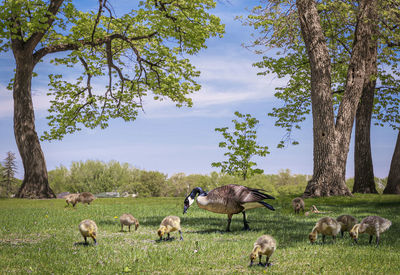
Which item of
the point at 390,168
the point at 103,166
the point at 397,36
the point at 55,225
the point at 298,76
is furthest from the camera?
the point at 103,166

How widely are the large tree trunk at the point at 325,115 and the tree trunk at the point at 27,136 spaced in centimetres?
1761

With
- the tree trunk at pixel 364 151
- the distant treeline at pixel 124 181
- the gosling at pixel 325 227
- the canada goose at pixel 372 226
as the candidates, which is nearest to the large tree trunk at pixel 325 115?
the tree trunk at pixel 364 151

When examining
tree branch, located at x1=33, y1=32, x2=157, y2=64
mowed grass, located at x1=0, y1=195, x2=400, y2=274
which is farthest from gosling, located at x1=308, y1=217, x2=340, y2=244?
tree branch, located at x1=33, y1=32, x2=157, y2=64

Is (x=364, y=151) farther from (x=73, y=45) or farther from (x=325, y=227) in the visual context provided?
(x=73, y=45)

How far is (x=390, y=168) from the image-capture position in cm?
2838

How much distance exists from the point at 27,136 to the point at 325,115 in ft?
64.3

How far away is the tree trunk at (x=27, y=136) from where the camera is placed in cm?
2550

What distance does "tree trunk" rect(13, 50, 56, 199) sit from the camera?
25500 millimetres

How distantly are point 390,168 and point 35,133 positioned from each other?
26292 mm

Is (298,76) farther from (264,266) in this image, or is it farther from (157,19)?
(264,266)

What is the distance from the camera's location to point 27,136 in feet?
84.7

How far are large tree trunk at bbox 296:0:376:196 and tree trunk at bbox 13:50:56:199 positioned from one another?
17.6m

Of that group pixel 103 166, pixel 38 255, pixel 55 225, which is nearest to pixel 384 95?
pixel 55 225

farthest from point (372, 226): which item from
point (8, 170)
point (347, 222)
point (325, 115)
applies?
point (8, 170)
